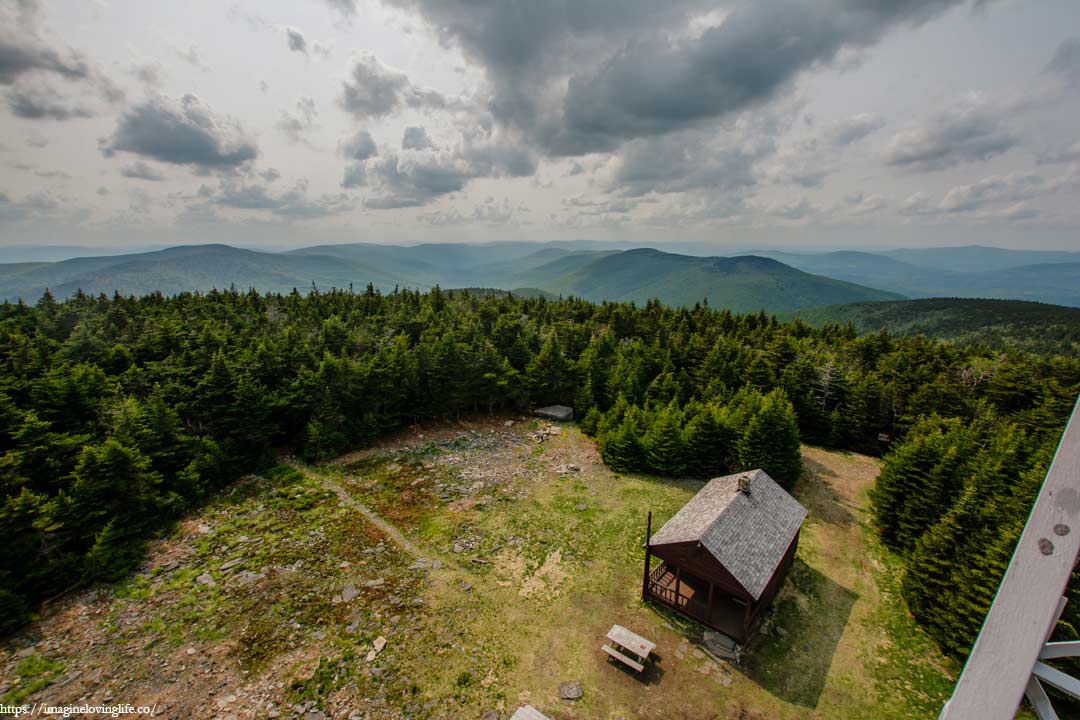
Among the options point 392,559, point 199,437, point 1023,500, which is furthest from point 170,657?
point 1023,500

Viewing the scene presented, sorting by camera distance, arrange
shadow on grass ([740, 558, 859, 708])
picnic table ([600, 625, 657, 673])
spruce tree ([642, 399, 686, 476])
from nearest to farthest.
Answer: picnic table ([600, 625, 657, 673]) → shadow on grass ([740, 558, 859, 708]) → spruce tree ([642, 399, 686, 476])

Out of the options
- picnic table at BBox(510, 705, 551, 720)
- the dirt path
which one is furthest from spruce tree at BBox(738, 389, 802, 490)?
the dirt path

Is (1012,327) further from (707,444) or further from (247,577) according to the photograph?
(247,577)

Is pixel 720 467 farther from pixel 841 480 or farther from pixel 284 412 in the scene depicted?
pixel 284 412

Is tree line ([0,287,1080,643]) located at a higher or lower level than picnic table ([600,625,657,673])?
higher

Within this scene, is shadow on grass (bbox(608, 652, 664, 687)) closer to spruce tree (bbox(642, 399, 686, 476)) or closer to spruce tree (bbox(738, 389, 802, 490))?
spruce tree (bbox(642, 399, 686, 476))

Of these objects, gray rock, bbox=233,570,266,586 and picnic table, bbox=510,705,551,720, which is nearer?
picnic table, bbox=510,705,551,720

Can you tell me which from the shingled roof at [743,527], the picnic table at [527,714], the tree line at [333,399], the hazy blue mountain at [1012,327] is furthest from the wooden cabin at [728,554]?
the hazy blue mountain at [1012,327]
